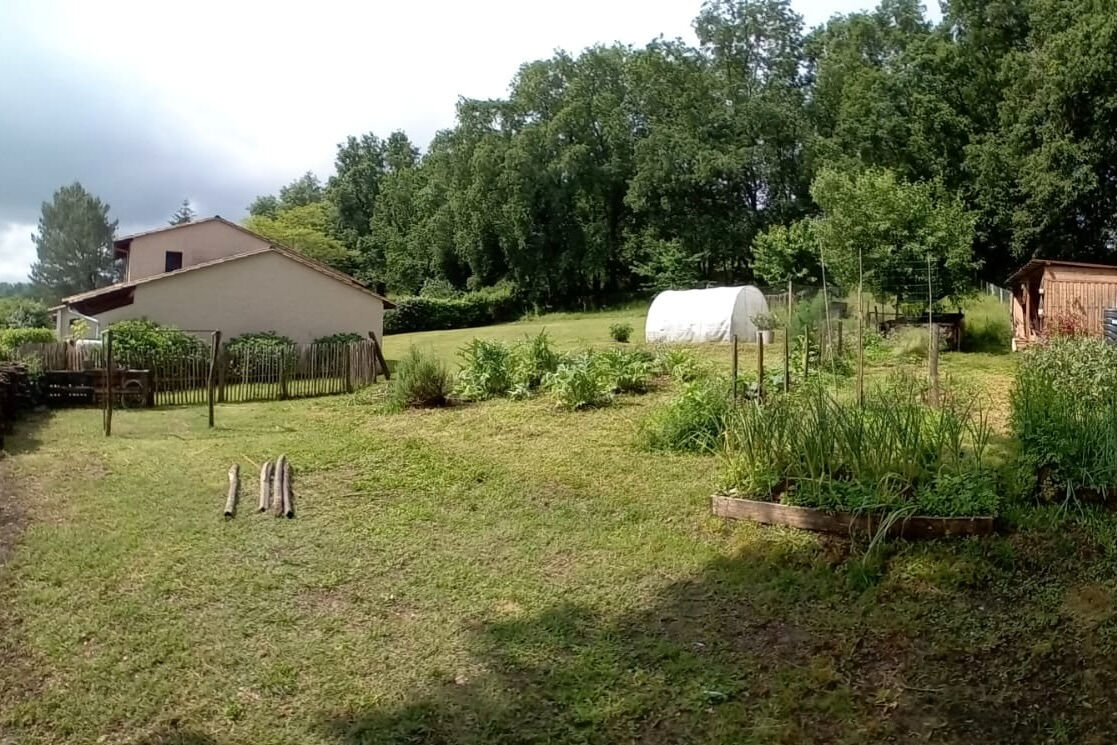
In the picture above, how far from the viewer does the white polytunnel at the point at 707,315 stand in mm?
23391

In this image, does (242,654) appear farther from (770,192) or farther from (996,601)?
(770,192)

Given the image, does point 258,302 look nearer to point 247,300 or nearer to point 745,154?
point 247,300

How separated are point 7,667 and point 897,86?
40873 millimetres

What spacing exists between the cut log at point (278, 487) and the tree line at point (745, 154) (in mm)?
21957

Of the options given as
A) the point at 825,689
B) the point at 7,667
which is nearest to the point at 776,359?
the point at 825,689

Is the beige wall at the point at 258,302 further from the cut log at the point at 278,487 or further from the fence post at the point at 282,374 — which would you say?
the cut log at the point at 278,487

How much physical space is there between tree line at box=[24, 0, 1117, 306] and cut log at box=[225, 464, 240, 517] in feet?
73.0

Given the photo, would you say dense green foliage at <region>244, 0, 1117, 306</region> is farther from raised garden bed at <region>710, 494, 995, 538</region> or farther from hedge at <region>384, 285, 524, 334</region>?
raised garden bed at <region>710, 494, 995, 538</region>

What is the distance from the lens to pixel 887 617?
15.1ft

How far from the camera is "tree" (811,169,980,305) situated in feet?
72.1

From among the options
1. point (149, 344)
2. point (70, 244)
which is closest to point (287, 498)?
point (149, 344)

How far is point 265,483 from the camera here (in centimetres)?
784

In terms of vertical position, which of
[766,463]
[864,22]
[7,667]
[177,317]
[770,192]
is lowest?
[7,667]

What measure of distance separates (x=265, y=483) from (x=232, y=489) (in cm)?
30
